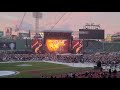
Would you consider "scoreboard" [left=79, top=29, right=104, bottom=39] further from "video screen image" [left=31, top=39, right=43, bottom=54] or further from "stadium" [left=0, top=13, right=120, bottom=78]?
"video screen image" [left=31, top=39, right=43, bottom=54]

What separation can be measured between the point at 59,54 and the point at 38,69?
1010 millimetres

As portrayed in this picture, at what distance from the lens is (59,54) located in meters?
13.6

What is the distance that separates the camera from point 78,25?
1288 centimetres

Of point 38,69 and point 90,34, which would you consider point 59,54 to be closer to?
point 38,69

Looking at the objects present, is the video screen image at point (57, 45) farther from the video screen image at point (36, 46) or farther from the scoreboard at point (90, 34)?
the scoreboard at point (90, 34)

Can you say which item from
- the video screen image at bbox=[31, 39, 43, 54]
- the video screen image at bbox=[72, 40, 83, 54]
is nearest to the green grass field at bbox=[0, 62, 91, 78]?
the video screen image at bbox=[31, 39, 43, 54]

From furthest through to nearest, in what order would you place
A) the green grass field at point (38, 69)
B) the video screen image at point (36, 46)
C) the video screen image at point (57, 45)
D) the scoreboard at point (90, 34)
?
the video screen image at point (57, 45)
the video screen image at point (36, 46)
the scoreboard at point (90, 34)
the green grass field at point (38, 69)

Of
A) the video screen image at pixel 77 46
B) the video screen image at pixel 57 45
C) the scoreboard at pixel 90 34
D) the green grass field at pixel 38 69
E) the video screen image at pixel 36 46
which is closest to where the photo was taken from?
the green grass field at pixel 38 69

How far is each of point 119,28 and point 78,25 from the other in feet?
4.22

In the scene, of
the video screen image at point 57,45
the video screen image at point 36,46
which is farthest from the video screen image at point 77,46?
the video screen image at point 36,46

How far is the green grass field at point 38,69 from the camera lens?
1267 cm

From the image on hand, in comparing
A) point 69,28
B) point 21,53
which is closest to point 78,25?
point 69,28

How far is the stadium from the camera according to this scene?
12.7 meters
